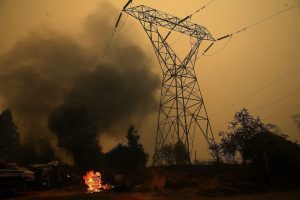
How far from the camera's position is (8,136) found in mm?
56906

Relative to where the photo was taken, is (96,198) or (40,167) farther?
(40,167)

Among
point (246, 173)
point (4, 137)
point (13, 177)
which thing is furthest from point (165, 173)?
point (4, 137)

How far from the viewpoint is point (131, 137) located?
63.8 metres

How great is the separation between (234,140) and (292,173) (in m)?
41.3

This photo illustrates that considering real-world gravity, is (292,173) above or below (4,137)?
below

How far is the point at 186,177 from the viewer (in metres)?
24.3

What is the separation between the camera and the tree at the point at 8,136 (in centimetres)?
5547


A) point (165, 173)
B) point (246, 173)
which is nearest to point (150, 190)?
point (165, 173)

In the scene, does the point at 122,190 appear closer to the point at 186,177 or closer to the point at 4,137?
the point at 186,177

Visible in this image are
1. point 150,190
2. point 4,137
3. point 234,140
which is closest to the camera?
point 150,190

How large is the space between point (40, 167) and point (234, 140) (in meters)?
43.5

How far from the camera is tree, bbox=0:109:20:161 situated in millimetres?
55469

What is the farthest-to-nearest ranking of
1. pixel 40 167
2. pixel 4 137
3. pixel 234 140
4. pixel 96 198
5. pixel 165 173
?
pixel 234 140
pixel 4 137
pixel 40 167
pixel 165 173
pixel 96 198

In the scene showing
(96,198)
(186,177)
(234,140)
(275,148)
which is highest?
(234,140)
